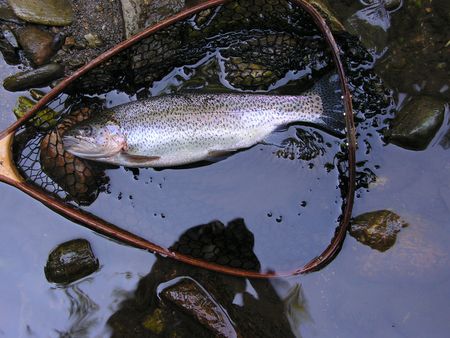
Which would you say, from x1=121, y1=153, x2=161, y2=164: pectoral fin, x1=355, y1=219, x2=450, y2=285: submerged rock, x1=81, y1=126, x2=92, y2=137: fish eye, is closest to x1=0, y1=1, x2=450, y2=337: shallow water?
x1=355, y1=219, x2=450, y2=285: submerged rock

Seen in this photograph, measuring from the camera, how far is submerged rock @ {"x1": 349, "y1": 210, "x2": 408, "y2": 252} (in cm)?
295

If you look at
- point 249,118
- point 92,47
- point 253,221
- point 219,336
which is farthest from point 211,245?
point 92,47

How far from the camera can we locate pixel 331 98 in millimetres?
2875

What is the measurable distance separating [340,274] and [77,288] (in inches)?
65.8

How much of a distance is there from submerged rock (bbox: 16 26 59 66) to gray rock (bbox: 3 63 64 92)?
0.26 feet

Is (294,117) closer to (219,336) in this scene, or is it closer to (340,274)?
(340,274)

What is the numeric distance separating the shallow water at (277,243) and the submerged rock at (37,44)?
0.29 meters

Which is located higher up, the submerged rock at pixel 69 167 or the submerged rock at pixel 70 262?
the submerged rock at pixel 69 167

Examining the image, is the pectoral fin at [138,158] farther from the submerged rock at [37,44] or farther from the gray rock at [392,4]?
the gray rock at [392,4]

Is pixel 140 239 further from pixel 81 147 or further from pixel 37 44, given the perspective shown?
pixel 37 44

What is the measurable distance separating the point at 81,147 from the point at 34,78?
0.61 meters

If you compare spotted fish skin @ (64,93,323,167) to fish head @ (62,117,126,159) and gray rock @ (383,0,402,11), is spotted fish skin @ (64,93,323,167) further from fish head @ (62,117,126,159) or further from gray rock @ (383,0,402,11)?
gray rock @ (383,0,402,11)

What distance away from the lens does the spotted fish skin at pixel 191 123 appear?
2832 mm

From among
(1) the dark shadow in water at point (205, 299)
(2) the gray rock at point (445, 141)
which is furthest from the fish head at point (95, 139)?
(2) the gray rock at point (445, 141)
